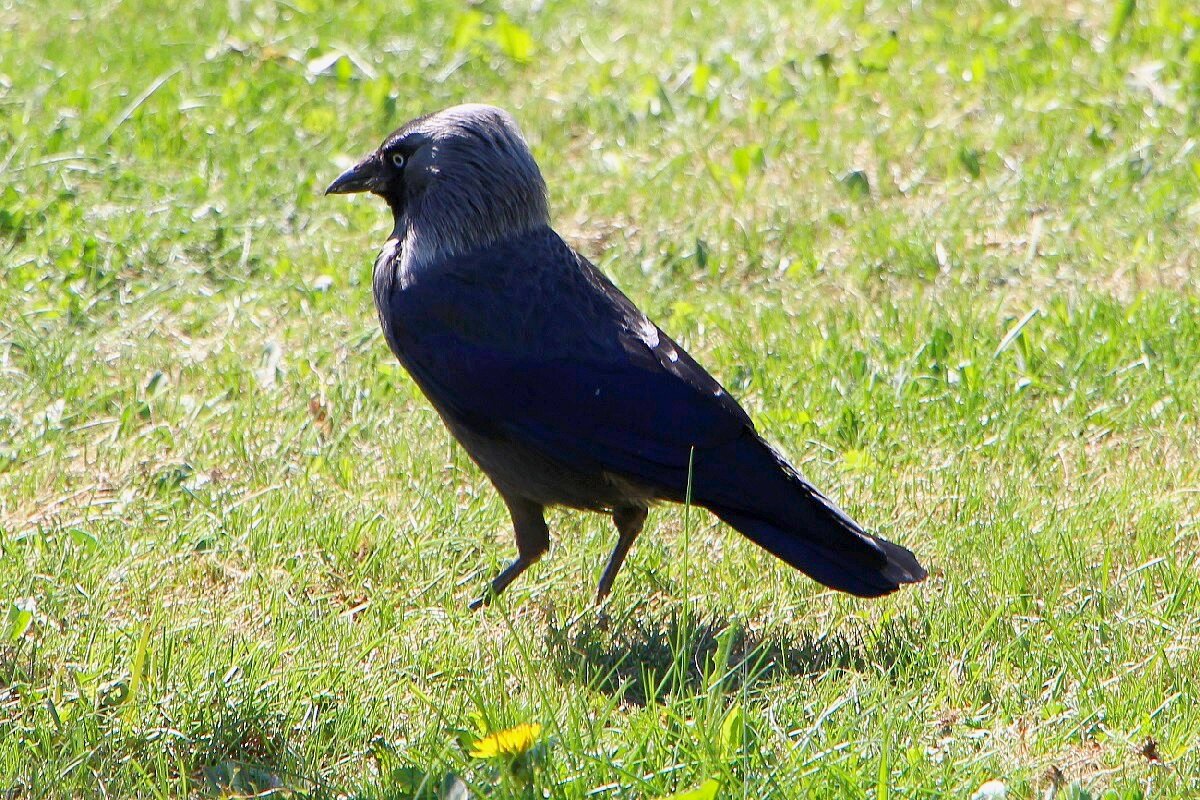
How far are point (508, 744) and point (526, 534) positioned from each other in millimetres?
1191

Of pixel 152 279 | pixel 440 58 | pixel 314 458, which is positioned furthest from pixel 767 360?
pixel 440 58

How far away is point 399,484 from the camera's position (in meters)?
4.45

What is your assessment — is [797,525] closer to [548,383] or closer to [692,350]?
[548,383]

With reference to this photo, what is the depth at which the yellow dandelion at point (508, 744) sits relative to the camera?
2.82 meters

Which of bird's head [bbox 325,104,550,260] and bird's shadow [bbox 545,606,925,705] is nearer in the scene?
bird's shadow [bbox 545,606,925,705]

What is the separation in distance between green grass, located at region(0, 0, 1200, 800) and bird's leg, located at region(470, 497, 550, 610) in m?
0.09

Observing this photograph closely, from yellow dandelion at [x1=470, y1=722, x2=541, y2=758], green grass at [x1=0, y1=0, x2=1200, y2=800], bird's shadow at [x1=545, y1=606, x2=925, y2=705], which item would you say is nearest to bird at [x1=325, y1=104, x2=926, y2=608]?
bird's shadow at [x1=545, y1=606, x2=925, y2=705]

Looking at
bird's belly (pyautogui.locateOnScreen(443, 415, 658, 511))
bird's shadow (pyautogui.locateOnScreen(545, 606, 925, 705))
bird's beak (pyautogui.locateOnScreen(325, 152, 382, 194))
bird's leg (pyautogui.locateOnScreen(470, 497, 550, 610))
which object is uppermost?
bird's beak (pyautogui.locateOnScreen(325, 152, 382, 194))

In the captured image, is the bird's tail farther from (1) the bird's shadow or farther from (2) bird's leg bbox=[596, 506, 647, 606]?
(2) bird's leg bbox=[596, 506, 647, 606]

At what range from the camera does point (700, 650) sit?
12.2 ft

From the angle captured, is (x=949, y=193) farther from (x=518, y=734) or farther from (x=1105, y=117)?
(x=518, y=734)

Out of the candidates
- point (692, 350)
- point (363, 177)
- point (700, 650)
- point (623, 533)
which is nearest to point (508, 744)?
point (700, 650)

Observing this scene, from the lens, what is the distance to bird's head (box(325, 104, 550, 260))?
13.5 ft

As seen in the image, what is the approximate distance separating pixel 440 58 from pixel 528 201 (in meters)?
3.37
